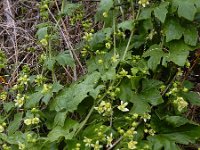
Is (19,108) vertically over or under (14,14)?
under

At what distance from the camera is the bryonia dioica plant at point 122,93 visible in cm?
185

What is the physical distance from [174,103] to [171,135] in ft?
0.46

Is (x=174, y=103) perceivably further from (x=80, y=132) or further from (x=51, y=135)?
(x=51, y=135)

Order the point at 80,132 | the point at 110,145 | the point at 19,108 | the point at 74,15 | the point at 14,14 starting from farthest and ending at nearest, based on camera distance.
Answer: the point at 14,14 → the point at 74,15 → the point at 19,108 → the point at 80,132 → the point at 110,145

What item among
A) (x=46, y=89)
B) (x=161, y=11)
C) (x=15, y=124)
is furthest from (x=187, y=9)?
(x=15, y=124)

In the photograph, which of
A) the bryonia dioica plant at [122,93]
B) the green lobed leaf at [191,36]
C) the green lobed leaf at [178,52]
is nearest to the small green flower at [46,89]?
the bryonia dioica plant at [122,93]

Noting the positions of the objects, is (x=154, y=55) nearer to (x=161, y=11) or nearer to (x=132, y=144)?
(x=161, y=11)

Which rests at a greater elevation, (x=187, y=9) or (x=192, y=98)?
(x=187, y=9)

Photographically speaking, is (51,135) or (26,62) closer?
(51,135)

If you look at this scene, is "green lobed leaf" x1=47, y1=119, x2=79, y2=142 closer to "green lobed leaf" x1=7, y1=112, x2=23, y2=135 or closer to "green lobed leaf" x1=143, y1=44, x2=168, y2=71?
"green lobed leaf" x1=7, y1=112, x2=23, y2=135

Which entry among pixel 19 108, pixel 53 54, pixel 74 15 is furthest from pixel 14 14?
pixel 19 108

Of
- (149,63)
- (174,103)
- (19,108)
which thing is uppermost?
Answer: (149,63)

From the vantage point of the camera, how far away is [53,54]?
223 centimetres

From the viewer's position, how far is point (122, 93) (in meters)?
1.90
